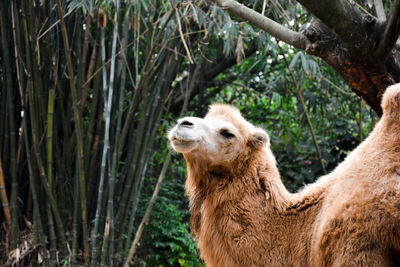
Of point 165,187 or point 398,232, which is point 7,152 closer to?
point 165,187

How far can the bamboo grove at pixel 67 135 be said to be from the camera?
13.8 feet

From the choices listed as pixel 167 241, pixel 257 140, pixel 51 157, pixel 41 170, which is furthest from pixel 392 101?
pixel 167 241

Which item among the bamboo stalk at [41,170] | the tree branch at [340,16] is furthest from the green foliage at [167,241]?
the tree branch at [340,16]

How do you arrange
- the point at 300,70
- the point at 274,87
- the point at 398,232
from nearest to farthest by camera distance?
the point at 398,232 < the point at 300,70 < the point at 274,87

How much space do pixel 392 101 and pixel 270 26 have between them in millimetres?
1070

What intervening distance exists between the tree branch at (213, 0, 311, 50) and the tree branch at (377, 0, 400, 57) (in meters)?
0.39

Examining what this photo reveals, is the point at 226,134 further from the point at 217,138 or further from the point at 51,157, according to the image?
the point at 51,157

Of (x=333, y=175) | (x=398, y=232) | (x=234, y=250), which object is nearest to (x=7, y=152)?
(x=234, y=250)

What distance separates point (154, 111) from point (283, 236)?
2676mm

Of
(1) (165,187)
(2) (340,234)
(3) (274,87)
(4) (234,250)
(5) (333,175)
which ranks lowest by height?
(1) (165,187)

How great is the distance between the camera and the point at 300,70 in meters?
5.25

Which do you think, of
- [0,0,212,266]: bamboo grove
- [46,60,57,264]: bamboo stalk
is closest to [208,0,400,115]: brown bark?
[0,0,212,266]: bamboo grove

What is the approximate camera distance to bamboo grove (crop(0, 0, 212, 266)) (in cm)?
421

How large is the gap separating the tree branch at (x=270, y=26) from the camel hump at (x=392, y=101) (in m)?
0.64
